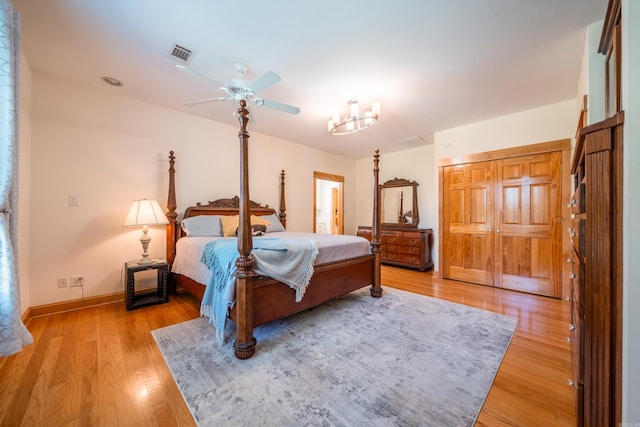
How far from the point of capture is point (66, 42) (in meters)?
2.04

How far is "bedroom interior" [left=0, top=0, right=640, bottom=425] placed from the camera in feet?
4.48

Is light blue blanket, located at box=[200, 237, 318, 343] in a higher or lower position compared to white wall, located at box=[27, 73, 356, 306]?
lower

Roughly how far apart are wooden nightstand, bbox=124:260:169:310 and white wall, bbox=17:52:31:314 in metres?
0.80

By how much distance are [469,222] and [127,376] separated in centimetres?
448

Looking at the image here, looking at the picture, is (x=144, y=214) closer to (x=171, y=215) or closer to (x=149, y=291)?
(x=171, y=215)

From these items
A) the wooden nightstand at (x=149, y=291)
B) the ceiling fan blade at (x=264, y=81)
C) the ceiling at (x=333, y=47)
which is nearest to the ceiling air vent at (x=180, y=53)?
the ceiling at (x=333, y=47)

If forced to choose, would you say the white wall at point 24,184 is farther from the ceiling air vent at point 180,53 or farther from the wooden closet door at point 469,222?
the wooden closet door at point 469,222

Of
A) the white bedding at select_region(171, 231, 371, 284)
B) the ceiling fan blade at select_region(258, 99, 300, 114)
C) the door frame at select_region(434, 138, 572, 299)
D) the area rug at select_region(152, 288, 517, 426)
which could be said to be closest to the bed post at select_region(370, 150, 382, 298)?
the white bedding at select_region(171, 231, 371, 284)

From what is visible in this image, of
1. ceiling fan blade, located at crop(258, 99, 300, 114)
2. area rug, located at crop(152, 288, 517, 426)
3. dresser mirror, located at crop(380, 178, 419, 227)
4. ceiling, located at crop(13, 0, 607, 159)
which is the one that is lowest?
area rug, located at crop(152, 288, 517, 426)

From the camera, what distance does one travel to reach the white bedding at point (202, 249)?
8.25ft

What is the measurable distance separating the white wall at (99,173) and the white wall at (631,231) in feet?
13.1

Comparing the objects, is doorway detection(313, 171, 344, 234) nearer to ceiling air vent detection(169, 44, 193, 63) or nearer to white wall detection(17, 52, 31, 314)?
ceiling air vent detection(169, 44, 193, 63)

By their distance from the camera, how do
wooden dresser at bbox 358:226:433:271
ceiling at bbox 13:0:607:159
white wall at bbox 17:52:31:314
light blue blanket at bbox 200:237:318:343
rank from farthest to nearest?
wooden dresser at bbox 358:226:433:271, white wall at bbox 17:52:31:314, light blue blanket at bbox 200:237:318:343, ceiling at bbox 13:0:607:159

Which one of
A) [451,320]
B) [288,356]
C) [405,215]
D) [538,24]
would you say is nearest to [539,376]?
[451,320]
